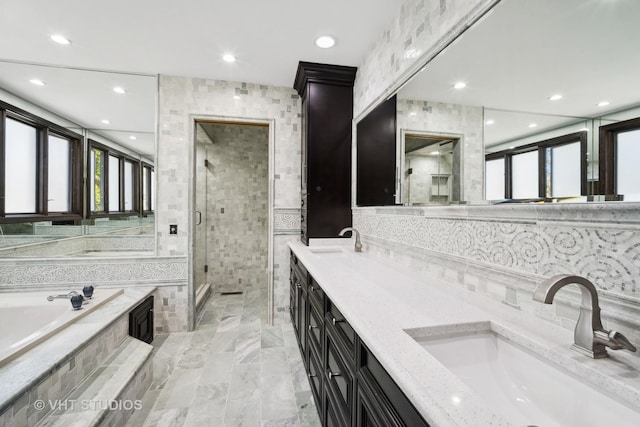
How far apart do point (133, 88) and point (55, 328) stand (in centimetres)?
215

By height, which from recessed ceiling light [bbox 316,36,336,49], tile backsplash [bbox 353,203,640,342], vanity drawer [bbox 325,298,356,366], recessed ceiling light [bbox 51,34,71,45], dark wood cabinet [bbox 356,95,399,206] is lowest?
vanity drawer [bbox 325,298,356,366]

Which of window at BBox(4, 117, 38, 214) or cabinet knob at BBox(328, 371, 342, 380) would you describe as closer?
cabinet knob at BBox(328, 371, 342, 380)

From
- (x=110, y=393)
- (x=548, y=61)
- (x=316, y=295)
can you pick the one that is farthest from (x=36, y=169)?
(x=548, y=61)

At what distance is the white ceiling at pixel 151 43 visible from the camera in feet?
5.96

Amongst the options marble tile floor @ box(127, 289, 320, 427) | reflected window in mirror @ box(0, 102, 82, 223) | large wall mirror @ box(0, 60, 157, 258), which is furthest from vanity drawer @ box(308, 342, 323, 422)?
reflected window in mirror @ box(0, 102, 82, 223)

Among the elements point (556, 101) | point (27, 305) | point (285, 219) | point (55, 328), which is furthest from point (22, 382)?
point (556, 101)

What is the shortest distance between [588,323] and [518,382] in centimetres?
25

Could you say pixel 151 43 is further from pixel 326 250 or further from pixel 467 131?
pixel 467 131

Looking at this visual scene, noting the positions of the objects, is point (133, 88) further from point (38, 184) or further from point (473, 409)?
point (473, 409)

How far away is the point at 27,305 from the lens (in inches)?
82.3

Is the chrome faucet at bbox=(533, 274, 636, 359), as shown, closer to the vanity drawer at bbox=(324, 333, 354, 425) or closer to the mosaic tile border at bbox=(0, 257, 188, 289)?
the vanity drawer at bbox=(324, 333, 354, 425)

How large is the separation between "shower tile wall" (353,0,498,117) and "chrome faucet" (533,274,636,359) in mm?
1054

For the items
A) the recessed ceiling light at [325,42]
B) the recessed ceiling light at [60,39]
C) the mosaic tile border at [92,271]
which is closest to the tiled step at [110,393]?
the mosaic tile border at [92,271]

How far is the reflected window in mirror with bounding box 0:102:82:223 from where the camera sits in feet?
7.39
